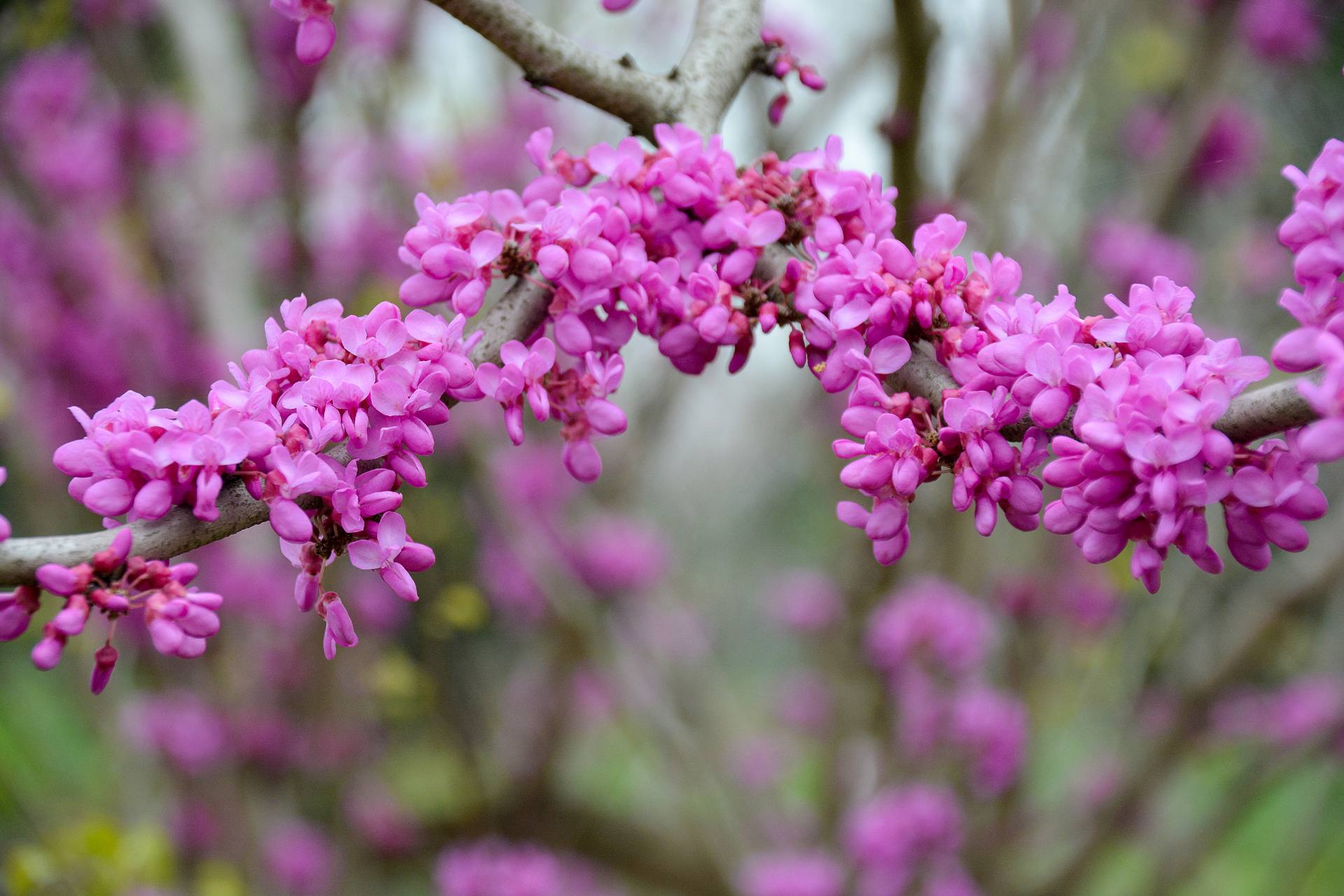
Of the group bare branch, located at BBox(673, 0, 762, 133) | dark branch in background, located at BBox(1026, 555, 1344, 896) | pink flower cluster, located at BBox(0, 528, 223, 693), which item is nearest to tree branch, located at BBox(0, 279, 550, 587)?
pink flower cluster, located at BBox(0, 528, 223, 693)

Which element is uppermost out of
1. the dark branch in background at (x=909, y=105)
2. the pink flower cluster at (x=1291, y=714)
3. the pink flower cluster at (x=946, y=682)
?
the dark branch in background at (x=909, y=105)

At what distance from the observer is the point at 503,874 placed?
8.23ft

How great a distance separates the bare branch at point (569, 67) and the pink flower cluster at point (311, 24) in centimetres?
12

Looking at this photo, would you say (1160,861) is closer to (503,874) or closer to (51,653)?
(503,874)

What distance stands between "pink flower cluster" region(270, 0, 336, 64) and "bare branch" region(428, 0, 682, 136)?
122 millimetres

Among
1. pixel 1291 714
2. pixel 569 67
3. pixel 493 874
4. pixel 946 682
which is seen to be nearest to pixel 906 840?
pixel 946 682

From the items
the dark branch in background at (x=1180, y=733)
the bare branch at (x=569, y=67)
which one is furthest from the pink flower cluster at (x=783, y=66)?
the dark branch in background at (x=1180, y=733)

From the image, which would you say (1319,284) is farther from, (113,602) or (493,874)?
(493,874)

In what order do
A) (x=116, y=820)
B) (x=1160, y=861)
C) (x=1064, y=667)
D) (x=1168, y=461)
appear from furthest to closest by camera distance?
1. (x=1064, y=667)
2. (x=1160, y=861)
3. (x=116, y=820)
4. (x=1168, y=461)

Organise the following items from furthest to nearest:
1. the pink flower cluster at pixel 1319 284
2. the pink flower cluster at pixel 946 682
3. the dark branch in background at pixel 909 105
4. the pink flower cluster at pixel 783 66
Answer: the pink flower cluster at pixel 946 682, the dark branch in background at pixel 909 105, the pink flower cluster at pixel 783 66, the pink flower cluster at pixel 1319 284

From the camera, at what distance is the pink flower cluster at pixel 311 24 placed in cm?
99

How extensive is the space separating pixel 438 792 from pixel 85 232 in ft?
10.4

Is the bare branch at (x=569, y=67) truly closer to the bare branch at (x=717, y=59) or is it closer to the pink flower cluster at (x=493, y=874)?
the bare branch at (x=717, y=59)

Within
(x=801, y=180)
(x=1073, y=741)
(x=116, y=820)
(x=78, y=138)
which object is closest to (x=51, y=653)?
(x=801, y=180)
